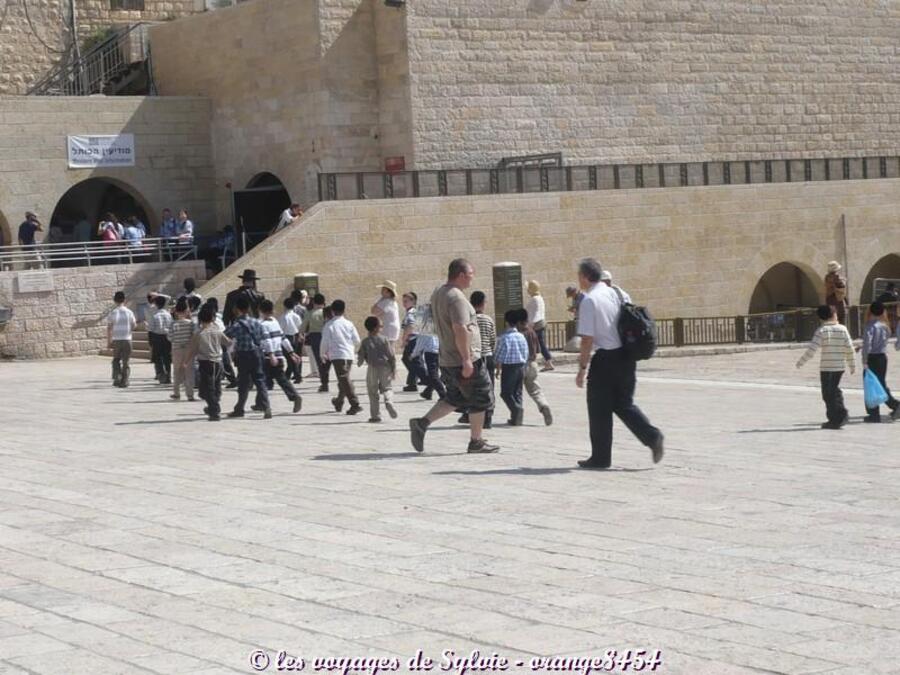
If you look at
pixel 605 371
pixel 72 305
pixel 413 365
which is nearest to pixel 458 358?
pixel 605 371

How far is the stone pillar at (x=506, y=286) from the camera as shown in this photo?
27.5m

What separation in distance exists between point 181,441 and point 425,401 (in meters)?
4.76

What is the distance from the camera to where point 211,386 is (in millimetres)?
15695

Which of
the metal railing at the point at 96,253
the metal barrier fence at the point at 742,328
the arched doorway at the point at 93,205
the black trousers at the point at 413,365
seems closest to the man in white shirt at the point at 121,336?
the black trousers at the point at 413,365

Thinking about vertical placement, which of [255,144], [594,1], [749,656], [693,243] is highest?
[594,1]

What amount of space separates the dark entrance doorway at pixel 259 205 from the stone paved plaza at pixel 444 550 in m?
17.3

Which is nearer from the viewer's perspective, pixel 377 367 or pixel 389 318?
pixel 377 367

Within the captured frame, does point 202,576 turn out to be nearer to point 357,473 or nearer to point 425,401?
point 357,473

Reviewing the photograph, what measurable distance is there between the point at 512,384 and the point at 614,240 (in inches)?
652

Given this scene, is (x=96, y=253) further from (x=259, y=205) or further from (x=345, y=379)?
(x=345, y=379)

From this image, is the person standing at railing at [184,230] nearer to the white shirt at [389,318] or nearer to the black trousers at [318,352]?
the black trousers at [318,352]

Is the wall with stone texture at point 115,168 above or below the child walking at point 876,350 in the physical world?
above

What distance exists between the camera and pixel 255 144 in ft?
102

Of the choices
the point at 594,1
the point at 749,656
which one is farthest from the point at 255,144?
the point at 749,656
